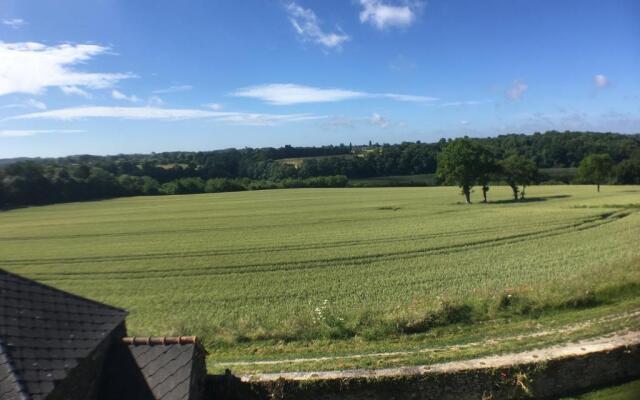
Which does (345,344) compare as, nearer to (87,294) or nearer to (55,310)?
(55,310)

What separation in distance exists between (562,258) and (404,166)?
315 feet

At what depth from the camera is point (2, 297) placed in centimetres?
757

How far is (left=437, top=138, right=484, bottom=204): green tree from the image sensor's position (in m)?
52.0

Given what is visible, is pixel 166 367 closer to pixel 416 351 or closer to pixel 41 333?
pixel 41 333

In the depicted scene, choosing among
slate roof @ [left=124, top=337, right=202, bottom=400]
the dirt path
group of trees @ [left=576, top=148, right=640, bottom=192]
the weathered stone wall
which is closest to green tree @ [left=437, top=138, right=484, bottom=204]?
group of trees @ [left=576, top=148, right=640, bottom=192]

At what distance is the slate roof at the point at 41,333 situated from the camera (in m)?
6.26

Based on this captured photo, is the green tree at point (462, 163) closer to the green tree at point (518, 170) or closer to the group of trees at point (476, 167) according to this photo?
the group of trees at point (476, 167)

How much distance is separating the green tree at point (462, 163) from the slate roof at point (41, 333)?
4791cm

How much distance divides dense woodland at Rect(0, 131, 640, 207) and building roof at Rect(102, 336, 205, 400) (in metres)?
48.7

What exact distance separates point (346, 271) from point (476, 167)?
34.6 meters

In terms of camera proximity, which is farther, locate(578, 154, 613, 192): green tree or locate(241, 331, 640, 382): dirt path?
locate(578, 154, 613, 192): green tree

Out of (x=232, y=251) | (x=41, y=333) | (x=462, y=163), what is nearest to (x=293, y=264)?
(x=232, y=251)

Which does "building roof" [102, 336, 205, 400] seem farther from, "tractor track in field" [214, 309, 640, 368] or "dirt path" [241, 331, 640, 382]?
"tractor track in field" [214, 309, 640, 368]

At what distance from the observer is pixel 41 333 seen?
734 centimetres
